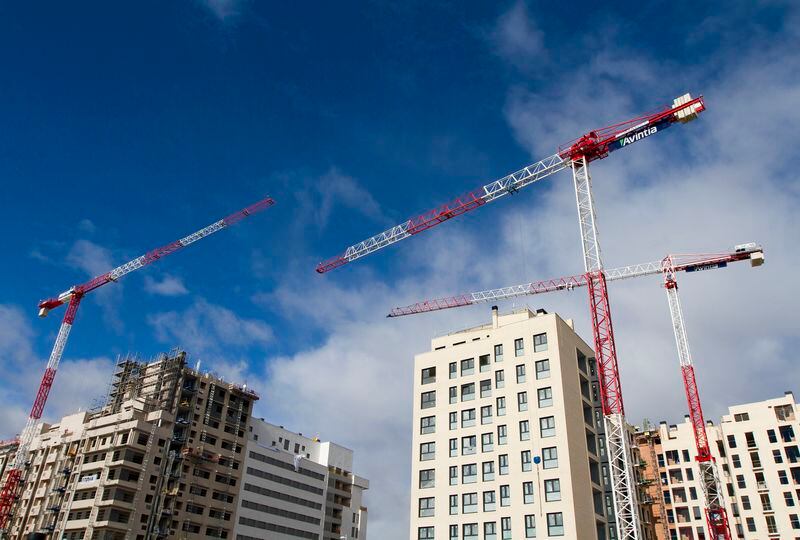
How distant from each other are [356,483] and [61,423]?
73575 millimetres

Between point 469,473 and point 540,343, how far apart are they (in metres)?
21.1

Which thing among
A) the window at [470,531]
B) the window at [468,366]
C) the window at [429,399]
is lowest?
the window at [470,531]

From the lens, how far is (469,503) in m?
89.3

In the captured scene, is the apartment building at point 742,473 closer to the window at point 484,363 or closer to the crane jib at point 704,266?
the crane jib at point 704,266

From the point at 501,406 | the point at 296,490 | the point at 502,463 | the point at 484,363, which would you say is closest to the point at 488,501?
the point at 502,463

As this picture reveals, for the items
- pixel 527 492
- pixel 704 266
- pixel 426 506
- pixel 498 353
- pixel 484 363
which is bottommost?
pixel 426 506

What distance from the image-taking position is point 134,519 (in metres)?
123

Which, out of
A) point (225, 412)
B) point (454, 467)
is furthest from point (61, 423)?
point (454, 467)

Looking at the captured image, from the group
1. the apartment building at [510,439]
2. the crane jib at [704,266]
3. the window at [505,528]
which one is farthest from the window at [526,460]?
the crane jib at [704,266]

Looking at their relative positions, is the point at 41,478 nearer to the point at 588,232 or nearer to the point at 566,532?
the point at 566,532

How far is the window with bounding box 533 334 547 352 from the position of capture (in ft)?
310

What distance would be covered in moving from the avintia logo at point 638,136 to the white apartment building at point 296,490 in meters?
103

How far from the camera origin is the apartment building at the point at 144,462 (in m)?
125

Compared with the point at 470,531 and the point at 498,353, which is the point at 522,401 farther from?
the point at 470,531
